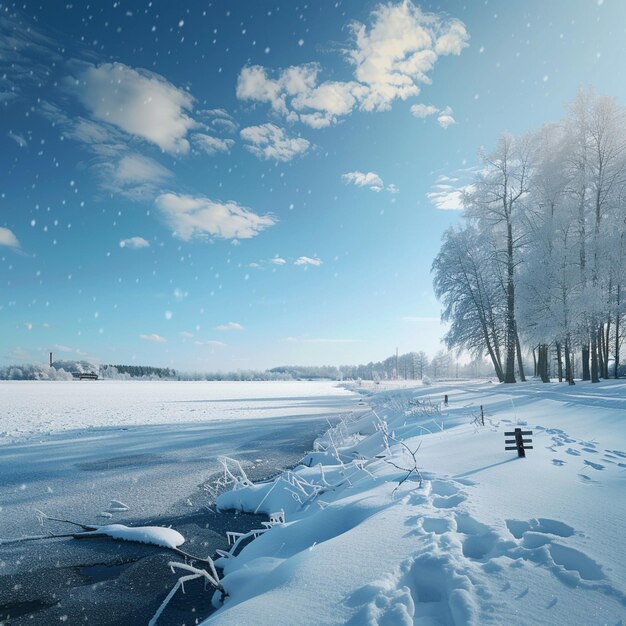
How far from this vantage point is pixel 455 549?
282 cm

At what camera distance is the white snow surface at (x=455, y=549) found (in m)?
2.20

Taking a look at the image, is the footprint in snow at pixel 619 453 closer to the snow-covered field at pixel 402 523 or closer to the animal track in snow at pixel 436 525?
the snow-covered field at pixel 402 523

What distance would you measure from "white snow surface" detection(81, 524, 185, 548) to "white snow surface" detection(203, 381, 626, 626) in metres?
1.16

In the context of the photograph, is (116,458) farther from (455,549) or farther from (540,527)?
(540,527)

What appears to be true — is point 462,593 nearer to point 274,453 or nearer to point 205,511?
point 205,511

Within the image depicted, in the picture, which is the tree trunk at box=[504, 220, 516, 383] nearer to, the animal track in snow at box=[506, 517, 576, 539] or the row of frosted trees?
the row of frosted trees

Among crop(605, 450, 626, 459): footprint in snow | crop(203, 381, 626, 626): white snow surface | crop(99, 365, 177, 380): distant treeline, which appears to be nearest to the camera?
crop(203, 381, 626, 626): white snow surface

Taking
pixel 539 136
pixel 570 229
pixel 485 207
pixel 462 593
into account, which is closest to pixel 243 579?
pixel 462 593

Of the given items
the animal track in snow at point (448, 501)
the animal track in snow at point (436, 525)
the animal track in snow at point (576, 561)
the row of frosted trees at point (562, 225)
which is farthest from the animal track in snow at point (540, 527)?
the row of frosted trees at point (562, 225)

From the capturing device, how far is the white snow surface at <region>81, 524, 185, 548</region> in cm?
509

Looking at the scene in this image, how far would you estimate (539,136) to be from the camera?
63.7 ft

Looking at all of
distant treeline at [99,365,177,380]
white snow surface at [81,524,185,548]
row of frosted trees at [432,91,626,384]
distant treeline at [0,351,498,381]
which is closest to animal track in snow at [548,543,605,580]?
white snow surface at [81,524,185,548]

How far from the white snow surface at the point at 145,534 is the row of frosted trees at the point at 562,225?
52.2 feet

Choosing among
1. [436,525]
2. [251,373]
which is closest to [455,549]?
[436,525]
